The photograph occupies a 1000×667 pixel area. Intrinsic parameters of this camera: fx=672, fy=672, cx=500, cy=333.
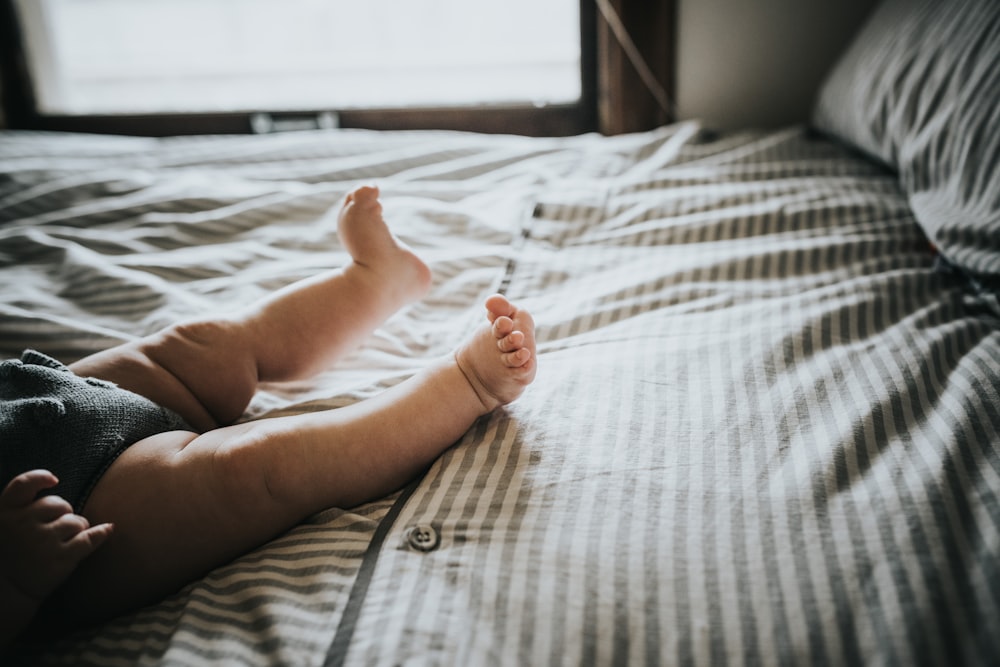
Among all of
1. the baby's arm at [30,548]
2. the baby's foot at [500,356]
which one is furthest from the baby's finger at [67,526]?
the baby's foot at [500,356]

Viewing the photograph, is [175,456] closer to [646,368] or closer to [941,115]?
[646,368]

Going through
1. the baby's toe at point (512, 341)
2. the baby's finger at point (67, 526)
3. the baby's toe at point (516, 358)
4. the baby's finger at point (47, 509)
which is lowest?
the baby's finger at point (67, 526)

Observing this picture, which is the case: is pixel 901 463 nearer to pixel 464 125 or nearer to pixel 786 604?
pixel 786 604

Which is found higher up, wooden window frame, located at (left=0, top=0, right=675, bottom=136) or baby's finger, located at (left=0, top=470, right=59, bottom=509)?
wooden window frame, located at (left=0, top=0, right=675, bottom=136)

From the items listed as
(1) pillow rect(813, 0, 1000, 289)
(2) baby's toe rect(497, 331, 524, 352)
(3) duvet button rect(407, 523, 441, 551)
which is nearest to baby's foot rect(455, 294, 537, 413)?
(2) baby's toe rect(497, 331, 524, 352)

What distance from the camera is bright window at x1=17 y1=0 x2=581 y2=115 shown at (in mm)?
1815

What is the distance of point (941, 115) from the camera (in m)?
0.81

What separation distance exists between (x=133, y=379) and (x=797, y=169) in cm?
97

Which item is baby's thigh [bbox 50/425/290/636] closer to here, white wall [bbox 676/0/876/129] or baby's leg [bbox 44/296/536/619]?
baby's leg [bbox 44/296/536/619]

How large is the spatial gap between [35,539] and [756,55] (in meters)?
1.67

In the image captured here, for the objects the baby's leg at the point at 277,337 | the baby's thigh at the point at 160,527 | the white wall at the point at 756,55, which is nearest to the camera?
the baby's thigh at the point at 160,527

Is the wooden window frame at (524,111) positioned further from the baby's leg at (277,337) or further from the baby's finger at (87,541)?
the baby's finger at (87,541)

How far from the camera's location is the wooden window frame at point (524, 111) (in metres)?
1.59

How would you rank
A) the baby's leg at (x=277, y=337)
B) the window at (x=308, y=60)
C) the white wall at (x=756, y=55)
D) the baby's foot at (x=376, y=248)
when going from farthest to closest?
the window at (x=308, y=60), the white wall at (x=756, y=55), the baby's foot at (x=376, y=248), the baby's leg at (x=277, y=337)
